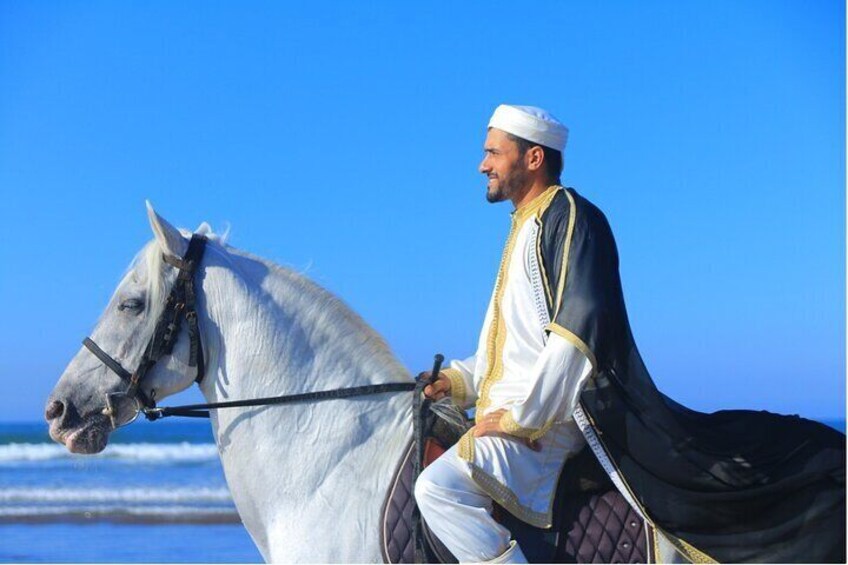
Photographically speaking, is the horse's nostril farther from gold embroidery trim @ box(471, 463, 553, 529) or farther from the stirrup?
the stirrup

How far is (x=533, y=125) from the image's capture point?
12.7ft

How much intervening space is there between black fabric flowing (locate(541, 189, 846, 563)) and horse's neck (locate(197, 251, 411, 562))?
79cm

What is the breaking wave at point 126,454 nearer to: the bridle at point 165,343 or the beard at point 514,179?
the bridle at point 165,343

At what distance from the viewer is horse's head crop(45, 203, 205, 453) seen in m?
4.04

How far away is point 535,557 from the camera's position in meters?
3.63

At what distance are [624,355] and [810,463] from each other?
698 millimetres

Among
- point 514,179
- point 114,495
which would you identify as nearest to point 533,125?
point 514,179

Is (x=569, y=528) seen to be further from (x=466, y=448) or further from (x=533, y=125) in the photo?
(x=533, y=125)

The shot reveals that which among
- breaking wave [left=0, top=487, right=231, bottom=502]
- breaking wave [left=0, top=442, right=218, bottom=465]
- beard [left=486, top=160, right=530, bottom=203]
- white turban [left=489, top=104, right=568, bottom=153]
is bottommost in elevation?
breaking wave [left=0, top=442, right=218, bottom=465]

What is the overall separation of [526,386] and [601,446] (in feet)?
1.08

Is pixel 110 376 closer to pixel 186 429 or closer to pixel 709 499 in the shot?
pixel 709 499

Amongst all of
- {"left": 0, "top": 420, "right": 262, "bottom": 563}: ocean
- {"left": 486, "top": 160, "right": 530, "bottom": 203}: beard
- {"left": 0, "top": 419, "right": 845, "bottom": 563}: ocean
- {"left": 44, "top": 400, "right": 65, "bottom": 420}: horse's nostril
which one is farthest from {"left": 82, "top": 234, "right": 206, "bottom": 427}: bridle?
{"left": 0, "top": 420, "right": 262, "bottom": 563}: ocean

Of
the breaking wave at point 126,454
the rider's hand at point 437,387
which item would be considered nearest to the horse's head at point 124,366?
the rider's hand at point 437,387

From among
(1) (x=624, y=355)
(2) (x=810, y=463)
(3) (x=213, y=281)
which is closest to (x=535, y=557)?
(1) (x=624, y=355)
